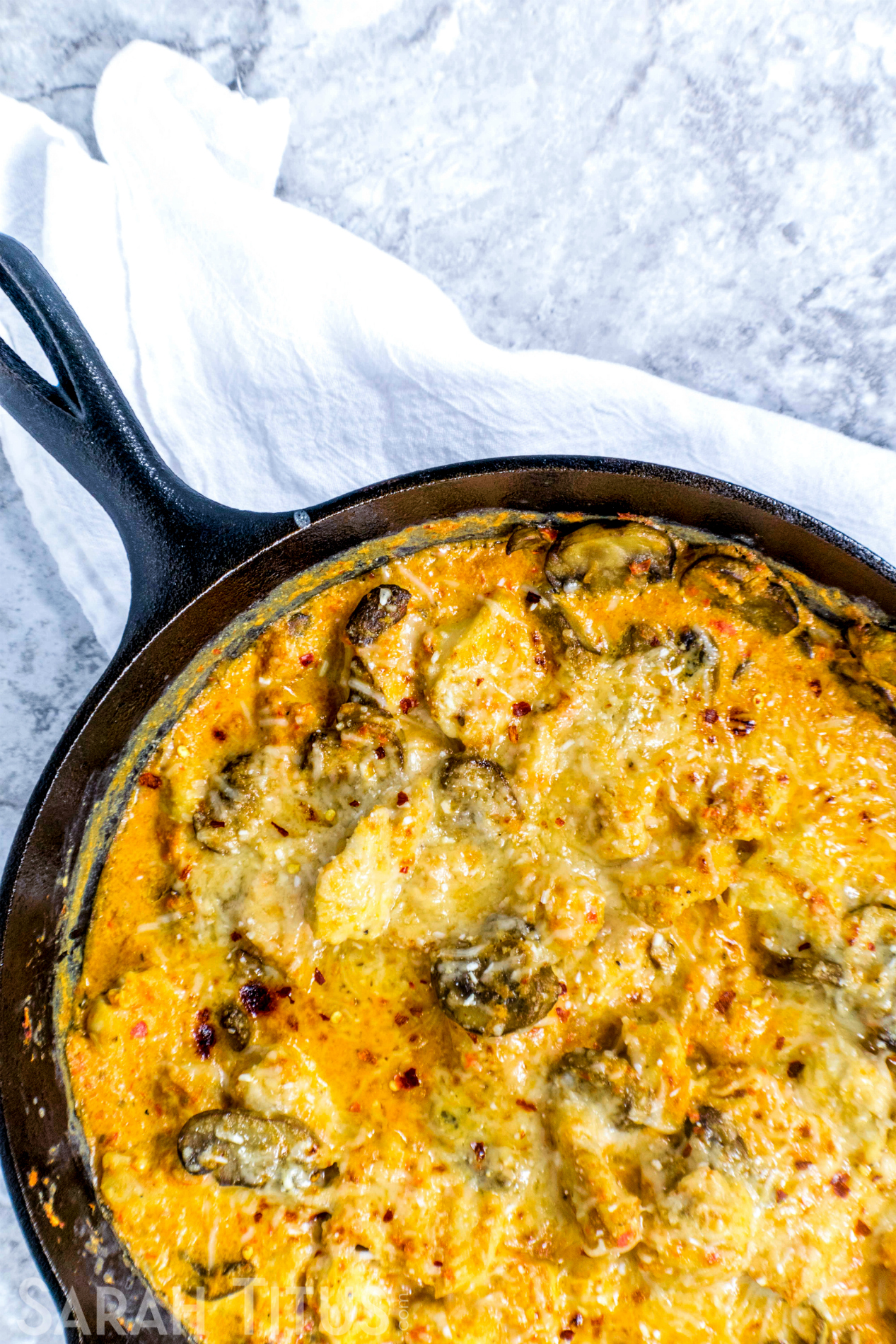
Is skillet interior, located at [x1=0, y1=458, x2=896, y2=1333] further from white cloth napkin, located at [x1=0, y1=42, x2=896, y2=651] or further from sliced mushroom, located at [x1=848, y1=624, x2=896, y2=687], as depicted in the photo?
white cloth napkin, located at [x1=0, y1=42, x2=896, y2=651]

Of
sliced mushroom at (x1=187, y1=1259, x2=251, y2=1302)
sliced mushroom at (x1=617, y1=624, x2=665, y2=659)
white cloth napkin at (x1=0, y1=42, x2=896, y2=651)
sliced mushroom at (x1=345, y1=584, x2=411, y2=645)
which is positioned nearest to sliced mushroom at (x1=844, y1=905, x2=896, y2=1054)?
sliced mushroom at (x1=617, y1=624, x2=665, y2=659)

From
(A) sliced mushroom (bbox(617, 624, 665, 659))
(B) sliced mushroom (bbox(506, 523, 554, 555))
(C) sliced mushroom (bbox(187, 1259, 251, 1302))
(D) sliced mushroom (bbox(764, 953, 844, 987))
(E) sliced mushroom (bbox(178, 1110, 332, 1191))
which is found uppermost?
(B) sliced mushroom (bbox(506, 523, 554, 555))

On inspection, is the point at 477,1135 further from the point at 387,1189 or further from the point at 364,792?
the point at 364,792

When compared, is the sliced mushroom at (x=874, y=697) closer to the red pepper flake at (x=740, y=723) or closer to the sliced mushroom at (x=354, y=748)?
the red pepper flake at (x=740, y=723)

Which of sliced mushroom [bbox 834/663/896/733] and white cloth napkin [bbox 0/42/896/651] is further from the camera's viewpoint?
white cloth napkin [bbox 0/42/896/651]

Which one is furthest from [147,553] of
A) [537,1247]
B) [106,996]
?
[537,1247]

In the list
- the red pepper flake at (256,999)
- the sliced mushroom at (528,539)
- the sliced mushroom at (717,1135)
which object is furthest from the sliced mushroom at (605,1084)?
the sliced mushroom at (528,539)

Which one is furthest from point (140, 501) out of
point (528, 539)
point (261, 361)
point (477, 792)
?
point (477, 792)
